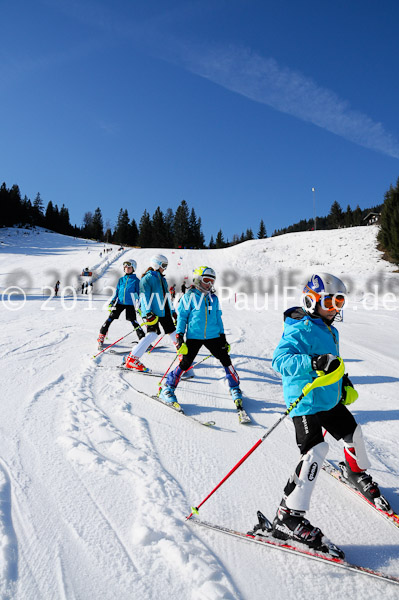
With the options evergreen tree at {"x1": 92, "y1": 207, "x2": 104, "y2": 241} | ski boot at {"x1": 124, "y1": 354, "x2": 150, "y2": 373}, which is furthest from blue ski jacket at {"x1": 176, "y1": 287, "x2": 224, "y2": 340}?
evergreen tree at {"x1": 92, "y1": 207, "x2": 104, "y2": 241}

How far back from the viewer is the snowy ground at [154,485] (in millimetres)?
1977

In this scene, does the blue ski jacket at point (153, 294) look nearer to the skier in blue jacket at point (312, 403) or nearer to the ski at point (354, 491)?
the skier in blue jacket at point (312, 403)

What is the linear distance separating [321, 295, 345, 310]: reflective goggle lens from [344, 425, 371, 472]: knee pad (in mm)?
1011

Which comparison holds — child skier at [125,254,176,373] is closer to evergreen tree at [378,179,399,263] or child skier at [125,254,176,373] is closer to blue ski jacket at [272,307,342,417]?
blue ski jacket at [272,307,342,417]

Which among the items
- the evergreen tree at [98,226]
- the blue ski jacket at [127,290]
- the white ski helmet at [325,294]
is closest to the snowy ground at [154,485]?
the blue ski jacket at [127,290]

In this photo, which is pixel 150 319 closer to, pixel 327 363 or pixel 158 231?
pixel 327 363

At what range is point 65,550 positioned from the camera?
2.14m

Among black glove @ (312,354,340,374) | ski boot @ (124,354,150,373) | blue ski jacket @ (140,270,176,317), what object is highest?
blue ski jacket @ (140,270,176,317)

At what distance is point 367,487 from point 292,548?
0.95 metres

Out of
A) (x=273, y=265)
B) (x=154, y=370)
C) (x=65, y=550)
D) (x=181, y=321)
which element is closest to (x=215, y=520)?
(x=65, y=550)

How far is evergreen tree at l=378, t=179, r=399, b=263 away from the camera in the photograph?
31.9 meters

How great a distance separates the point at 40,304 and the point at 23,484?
14.0 meters

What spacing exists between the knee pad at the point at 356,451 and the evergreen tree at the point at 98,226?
107520 mm

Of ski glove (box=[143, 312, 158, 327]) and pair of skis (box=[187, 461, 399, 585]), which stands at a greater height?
ski glove (box=[143, 312, 158, 327])
